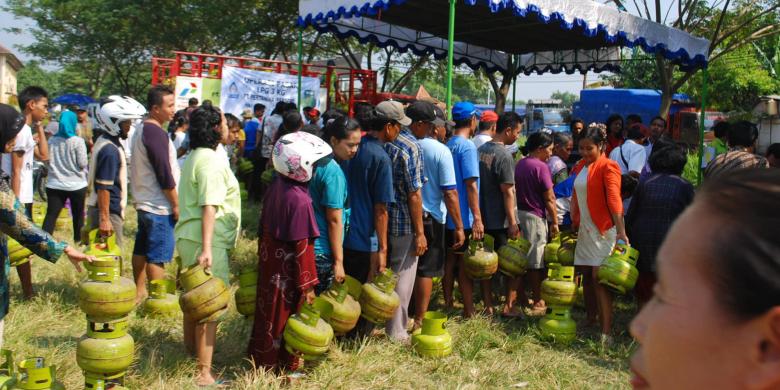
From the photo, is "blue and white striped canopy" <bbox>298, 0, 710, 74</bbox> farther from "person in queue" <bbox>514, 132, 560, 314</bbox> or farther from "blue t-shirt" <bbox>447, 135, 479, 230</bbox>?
"blue t-shirt" <bbox>447, 135, 479, 230</bbox>

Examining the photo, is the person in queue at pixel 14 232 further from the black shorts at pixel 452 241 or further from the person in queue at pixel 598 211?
the person in queue at pixel 598 211

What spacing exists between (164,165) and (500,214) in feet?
9.07

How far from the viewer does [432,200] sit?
511cm

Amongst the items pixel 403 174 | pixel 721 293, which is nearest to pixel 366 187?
pixel 403 174

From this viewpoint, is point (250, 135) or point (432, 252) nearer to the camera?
point (432, 252)

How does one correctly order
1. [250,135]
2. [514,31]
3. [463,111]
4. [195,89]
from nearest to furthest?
1. [463,111]
2. [250,135]
3. [514,31]
4. [195,89]

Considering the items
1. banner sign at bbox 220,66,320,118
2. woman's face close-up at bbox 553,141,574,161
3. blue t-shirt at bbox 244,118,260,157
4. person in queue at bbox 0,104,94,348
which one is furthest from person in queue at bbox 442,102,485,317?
banner sign at bbox 220,66,320,118

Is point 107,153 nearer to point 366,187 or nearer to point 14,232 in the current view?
point 366,187

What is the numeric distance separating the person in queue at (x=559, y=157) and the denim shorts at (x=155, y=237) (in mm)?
3749

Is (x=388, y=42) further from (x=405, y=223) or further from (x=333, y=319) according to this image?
(x=333, y=319)

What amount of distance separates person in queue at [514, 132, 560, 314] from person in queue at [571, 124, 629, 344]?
1.34 ft

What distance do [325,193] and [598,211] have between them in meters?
2.27

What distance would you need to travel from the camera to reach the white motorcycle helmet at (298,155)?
3820 millimetres

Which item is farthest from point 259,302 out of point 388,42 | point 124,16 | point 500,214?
point 124,16
